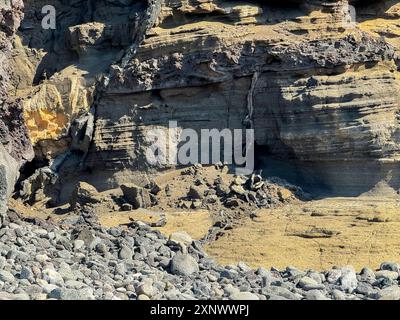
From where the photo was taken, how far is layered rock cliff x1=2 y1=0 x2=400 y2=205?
1547 cm

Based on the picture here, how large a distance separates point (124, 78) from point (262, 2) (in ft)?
11.1

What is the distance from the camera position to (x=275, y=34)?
1662 centimetres

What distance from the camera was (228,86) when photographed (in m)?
16.9

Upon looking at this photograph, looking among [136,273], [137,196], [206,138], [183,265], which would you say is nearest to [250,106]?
[206,138]

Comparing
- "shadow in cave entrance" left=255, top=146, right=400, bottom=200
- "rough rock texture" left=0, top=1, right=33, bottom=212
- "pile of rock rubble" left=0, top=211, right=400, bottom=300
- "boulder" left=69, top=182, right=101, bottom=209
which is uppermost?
"rough rock texture" left=0, top=1, right=33, bottom=212

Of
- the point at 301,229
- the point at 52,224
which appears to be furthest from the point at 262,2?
the point at 52,224

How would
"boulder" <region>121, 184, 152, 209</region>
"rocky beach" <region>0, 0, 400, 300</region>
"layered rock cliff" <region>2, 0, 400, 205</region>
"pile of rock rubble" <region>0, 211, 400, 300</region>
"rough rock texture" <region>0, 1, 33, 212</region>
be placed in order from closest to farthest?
"pile of rock rubble" <region>0, 211, 400, 300</region> < "rocky beach" <region>0, 0, 400, 300</region> < "rough rock texture" <region>0, 1, 33, 212</region> < "layered rock cliff" <region>2, 0, 400, 205</region> < "boulder" <region>121, 184, 152, 209</region>

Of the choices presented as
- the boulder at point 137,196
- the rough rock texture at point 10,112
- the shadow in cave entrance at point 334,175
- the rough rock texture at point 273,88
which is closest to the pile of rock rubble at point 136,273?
the rough rock texture at point 10,112

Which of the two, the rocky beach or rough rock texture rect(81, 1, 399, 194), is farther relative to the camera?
rough rock texture rect(81, 1, 399, 194)

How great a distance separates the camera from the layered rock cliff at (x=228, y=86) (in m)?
15.5

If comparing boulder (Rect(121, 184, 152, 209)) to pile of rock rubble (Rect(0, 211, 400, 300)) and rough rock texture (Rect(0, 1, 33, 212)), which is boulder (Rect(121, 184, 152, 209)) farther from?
rough rock texture (Rect(0, 1, 33, 212))

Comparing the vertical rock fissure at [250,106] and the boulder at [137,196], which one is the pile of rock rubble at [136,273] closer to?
the boulder at [137,196]

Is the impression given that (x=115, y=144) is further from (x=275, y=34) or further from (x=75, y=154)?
(x=275, y=34)

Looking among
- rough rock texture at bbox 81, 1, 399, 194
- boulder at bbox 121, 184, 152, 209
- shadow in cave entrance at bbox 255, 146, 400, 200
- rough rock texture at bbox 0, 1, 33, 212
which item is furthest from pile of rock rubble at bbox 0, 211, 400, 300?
rough rock texture at bbox 81, 1, 399, 194
